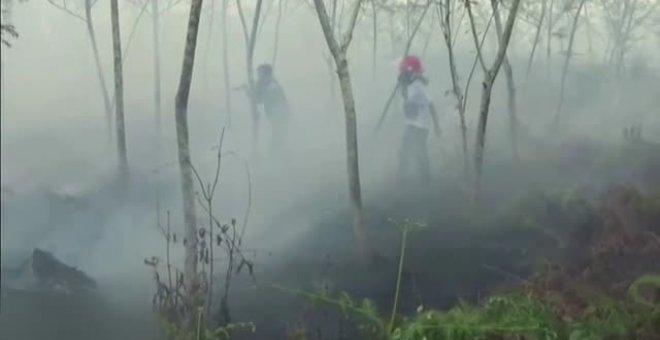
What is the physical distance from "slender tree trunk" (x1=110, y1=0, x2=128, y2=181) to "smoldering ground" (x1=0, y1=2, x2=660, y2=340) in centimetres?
7

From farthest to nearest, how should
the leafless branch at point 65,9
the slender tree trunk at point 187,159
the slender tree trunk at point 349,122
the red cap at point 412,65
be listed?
1. the leafless branch at point 65,9
2. the red cap at point 412,65
3. the slender tree trunk at point 349,122
4. the slender tree trunk at point 187,159

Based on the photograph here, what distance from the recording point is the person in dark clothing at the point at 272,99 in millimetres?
7797

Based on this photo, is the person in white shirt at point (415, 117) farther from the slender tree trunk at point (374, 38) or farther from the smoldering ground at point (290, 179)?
the slender tree trunk at point (374, 38)

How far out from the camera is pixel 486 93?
708 centimetres

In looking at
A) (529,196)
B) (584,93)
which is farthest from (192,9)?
(584,93)

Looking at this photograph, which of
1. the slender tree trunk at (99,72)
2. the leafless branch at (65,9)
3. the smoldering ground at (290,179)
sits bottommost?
the smoldering ground at (290,179)

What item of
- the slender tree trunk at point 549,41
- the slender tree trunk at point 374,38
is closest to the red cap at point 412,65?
the slender tree trunk at point 374,38

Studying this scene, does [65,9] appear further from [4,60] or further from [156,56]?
[4,60]

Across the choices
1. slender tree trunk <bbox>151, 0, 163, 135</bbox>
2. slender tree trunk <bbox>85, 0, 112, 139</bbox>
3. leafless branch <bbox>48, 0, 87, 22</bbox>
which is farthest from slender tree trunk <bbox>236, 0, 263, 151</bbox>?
leafless branch <bbox>48, 0, 87, 22</bbox>

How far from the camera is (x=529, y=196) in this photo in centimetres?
696

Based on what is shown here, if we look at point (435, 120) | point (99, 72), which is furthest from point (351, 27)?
point (99, 72)

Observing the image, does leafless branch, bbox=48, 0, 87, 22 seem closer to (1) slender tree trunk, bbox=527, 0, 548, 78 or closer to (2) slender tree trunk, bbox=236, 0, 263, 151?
(2) slender tree trunk, bbox=236, 0, 263, 151

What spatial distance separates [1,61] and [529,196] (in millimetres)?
5598

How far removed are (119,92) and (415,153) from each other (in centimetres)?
258
